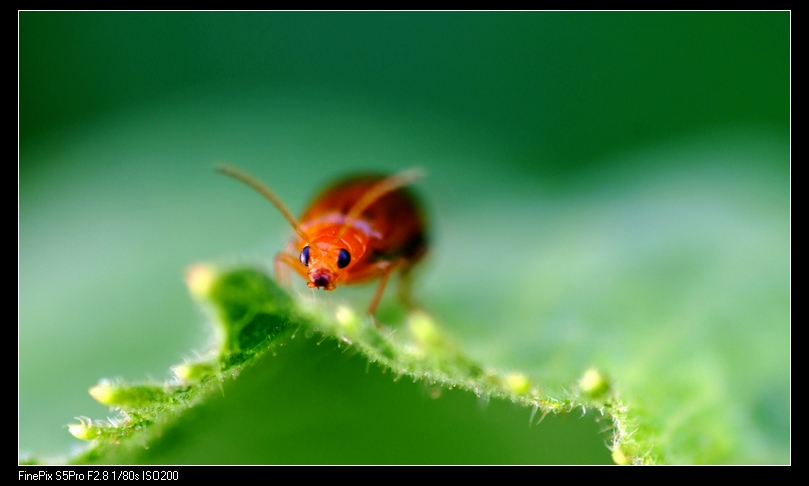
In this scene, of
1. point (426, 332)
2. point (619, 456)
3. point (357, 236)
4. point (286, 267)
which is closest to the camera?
point (426, 332)

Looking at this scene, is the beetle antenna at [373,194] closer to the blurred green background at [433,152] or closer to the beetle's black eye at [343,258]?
the beetle's black eye at [343,258]

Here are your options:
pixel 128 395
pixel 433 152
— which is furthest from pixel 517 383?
pixel 433 152

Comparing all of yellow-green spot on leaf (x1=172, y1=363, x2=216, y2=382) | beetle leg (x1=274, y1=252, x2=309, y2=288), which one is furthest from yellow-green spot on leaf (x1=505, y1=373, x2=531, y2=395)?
beetle leg (x1=274, y1=252, x2=309, y2=288)

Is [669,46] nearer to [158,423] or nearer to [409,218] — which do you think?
[409,218]

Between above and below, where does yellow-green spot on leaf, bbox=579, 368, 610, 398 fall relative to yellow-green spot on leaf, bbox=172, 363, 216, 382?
below
